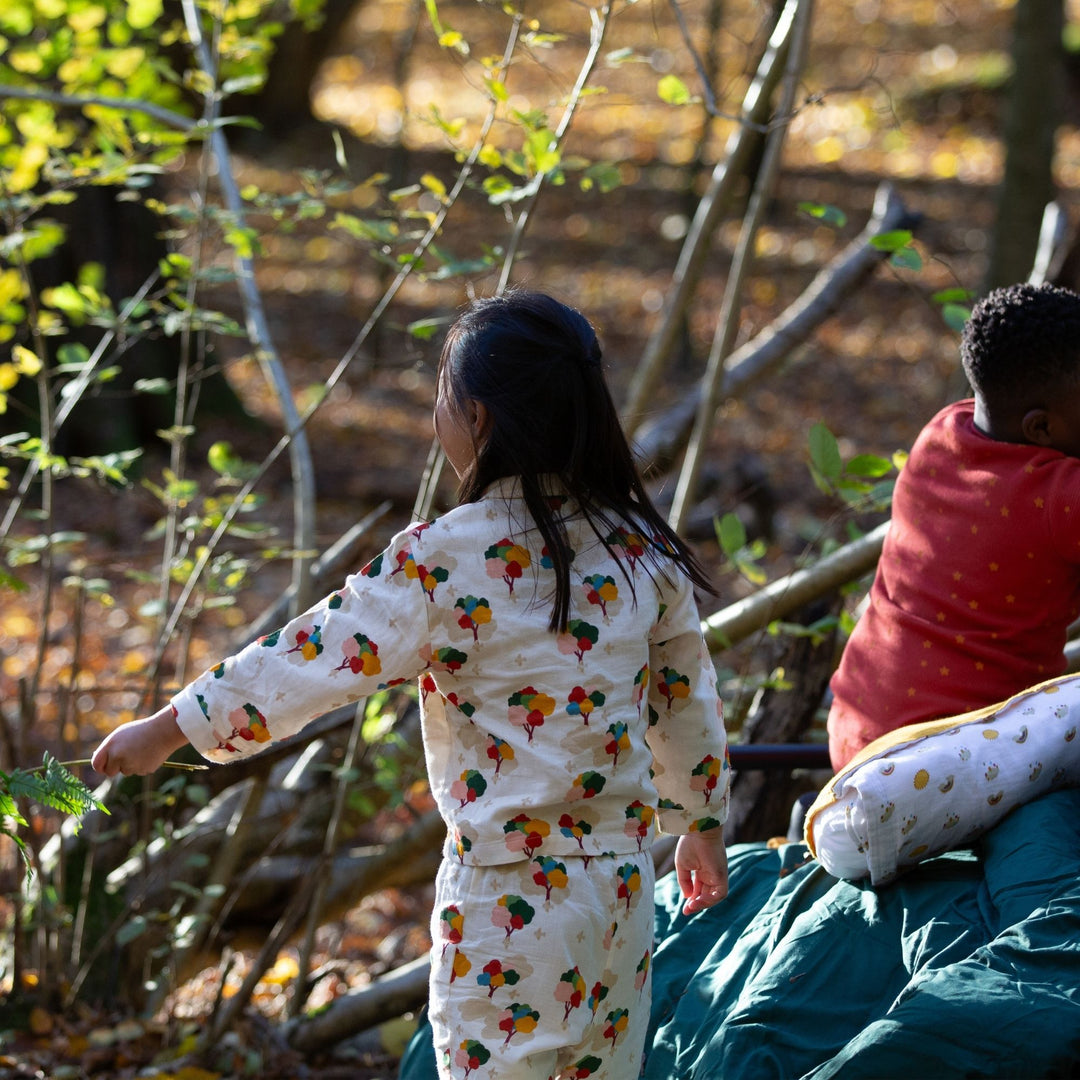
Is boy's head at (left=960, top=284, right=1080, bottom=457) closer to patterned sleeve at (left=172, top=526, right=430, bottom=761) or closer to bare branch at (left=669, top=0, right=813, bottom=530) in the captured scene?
bare branch at (left=669, top=0, right=813, bottom=530)

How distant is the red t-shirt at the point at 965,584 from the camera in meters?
2.28

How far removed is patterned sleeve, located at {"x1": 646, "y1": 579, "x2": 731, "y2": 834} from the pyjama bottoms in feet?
0.73

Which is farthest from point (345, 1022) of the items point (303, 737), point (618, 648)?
point (618, 648)

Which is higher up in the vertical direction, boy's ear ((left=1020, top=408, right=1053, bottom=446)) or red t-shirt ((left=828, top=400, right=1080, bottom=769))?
boy's ear ((left=1020, top=408, right=1053, bottom=446))

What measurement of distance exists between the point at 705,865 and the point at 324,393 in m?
1.46

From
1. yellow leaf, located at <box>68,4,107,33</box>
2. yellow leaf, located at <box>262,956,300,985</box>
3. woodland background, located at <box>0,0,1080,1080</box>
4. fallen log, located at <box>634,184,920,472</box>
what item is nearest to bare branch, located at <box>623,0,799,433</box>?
woodland background, located at <box>0,0,1080,1080</box>

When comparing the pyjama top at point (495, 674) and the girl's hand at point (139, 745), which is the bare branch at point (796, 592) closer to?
the pyjama top at point (495, 674)

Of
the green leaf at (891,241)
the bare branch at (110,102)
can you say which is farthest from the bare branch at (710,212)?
the bare branch at (110,102)

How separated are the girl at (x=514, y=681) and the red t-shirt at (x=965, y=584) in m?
0.67

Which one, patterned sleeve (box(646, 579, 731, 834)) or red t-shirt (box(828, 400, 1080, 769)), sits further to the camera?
red t-shirt (box(828, 400, 1080, 769))

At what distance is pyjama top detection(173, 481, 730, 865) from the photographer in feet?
6.05

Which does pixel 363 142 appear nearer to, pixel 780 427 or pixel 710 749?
pixel 780 427

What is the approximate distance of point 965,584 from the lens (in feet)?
7.77

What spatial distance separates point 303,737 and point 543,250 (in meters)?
10.2
